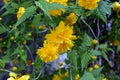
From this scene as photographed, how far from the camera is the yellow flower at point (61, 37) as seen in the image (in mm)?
1584

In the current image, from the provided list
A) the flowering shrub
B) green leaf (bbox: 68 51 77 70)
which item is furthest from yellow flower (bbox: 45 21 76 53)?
green leaf (bbox: 68 51 77 70)

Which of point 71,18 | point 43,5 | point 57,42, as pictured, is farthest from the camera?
point 71,18

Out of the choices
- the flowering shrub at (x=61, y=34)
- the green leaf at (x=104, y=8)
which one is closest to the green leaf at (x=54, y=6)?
the flowering shrub at (x=61, y=34)

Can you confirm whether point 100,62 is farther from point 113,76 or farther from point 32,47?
point 32,47

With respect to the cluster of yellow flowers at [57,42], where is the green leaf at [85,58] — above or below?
below

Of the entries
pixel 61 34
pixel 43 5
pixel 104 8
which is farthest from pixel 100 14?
pixel 43 5

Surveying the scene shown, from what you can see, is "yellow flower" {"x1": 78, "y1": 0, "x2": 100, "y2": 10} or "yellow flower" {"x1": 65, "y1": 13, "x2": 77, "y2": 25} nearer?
"yellow flower" {"x1": 78, "y1": 0, "x2": 100, "y2": 10}

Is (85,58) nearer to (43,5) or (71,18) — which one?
(71,18)

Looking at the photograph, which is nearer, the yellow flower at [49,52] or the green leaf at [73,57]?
the yellow flower at [49,52]

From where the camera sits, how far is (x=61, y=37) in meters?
1.58

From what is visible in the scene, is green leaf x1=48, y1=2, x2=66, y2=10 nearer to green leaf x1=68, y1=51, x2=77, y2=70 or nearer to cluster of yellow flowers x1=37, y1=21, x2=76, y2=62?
cluster of yellow flowers x1=37, y1=21, x2=76, y2=62

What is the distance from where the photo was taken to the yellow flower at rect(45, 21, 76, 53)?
1.58 metres

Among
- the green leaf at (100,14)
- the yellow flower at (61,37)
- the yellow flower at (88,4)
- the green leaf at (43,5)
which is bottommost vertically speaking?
the yellow flower at (61,37)

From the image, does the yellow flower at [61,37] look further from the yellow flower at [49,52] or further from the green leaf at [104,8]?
the green leaf at [104,8]
